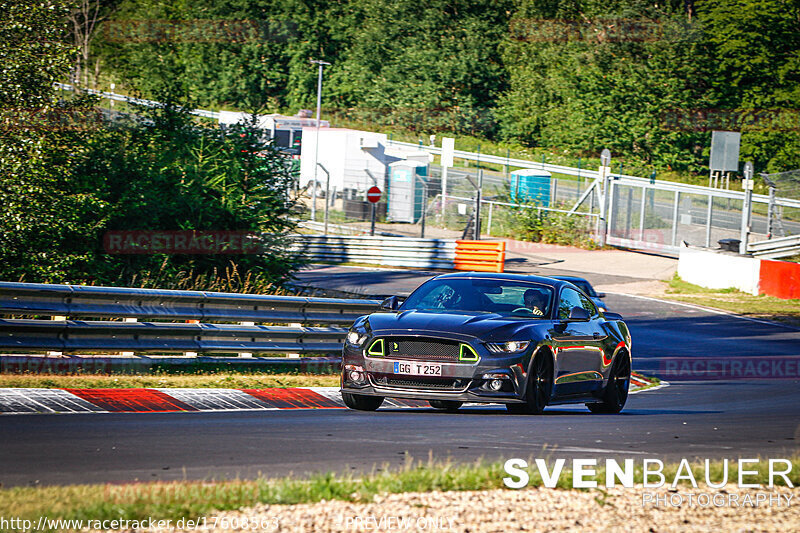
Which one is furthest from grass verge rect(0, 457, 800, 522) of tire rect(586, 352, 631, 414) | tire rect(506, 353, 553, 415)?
tire rect(586, 352, 631, 414)

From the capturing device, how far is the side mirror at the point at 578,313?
1112 centimetres

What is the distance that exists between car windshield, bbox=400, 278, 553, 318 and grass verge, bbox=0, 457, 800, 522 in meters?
3.83

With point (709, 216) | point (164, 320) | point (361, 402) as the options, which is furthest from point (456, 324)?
point (709, 216)

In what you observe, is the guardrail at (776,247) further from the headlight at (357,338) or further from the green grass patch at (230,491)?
the green grass patch at (230,491)

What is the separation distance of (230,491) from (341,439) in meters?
2.52

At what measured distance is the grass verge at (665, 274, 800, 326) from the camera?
27875 mm

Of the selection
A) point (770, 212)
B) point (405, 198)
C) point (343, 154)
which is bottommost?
point (405, 198)

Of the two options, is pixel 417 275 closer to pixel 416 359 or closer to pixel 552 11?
pixel 416 359

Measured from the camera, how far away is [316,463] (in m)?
7.36

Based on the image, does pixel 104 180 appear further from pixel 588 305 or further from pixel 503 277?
pixel 588 305

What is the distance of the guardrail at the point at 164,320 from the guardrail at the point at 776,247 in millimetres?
25152

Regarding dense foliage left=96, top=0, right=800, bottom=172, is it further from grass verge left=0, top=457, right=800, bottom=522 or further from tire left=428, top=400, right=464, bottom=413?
grass verge left=0, top=457, right=800, bottom=522

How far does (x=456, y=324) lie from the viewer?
10211 mm

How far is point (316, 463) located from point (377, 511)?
1600 mm
